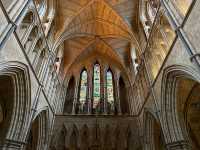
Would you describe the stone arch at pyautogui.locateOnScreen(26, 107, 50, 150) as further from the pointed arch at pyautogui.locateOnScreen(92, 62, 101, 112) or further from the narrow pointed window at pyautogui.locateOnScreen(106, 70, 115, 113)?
the narrow pointed window at pyautogui.locateOnScreen(106, 70, 115, 113)

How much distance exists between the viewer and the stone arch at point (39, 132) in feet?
37.2

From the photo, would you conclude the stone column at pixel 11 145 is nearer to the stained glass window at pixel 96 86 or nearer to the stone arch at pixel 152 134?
the stone arch at pixel 152 134

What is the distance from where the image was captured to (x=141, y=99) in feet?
42.6

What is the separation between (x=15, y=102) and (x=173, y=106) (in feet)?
25.2

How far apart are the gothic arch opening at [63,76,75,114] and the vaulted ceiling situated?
1.60 m

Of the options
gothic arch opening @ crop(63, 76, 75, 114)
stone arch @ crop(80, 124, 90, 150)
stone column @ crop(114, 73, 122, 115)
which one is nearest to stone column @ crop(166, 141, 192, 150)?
stone arch @ crop(80, 124, 90, 150)

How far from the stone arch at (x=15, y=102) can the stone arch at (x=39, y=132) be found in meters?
2.34

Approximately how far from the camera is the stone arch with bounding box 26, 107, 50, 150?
11.3 m

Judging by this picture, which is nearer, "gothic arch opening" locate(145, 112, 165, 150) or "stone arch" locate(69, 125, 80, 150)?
"gothic arch opening" locate(145, 112, 165, 150)

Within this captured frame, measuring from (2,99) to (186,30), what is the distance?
9.06 metres

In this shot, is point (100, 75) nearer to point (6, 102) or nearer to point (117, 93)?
point (117, 93)

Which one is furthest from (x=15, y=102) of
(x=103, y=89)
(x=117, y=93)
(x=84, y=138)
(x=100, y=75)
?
(x=100, y=75)

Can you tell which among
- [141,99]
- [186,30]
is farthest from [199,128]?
[186,30]

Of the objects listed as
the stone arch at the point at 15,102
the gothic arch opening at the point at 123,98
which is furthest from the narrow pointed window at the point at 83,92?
the stone arch at the point at 15,102
